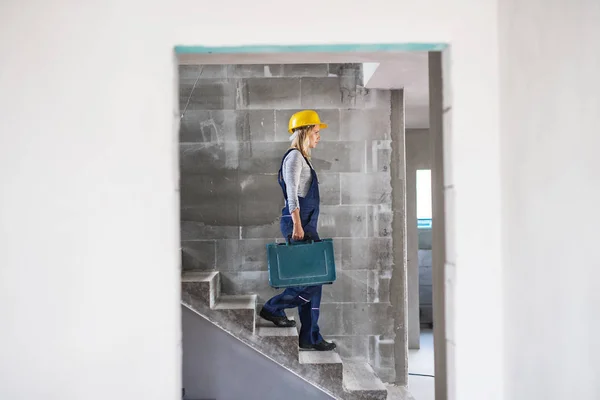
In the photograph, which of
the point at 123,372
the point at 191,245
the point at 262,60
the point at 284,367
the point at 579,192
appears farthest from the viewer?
the point at 191,245

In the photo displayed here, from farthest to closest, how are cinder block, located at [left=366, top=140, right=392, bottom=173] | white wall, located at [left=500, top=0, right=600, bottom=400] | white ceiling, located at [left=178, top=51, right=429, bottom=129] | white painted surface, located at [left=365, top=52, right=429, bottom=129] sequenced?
cinder block, located at [left=366, top=140, right=392, bottom=173], white painted surface, located at [left=365, top=52, right=429, bottom=129], white ceiling, located at [left=178, top=51, right=429, bottom=129], white wall, located at [left=500, top=0, right=600, bottom=400]

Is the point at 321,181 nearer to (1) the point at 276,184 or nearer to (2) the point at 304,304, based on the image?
(1) the point at 276,184

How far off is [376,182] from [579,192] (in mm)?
2875

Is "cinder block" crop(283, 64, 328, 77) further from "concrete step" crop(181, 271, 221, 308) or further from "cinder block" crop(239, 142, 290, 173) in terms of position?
"concrete step" crop(181, 271, 221, 308)

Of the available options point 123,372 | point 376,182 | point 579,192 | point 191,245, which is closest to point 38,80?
point 123,372

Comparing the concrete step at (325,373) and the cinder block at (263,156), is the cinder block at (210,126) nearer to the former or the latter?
the cinder block at (263,156)

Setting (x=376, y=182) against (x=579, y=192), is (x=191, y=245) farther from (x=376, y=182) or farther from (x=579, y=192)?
(x=579, y=192)

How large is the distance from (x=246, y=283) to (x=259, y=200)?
0.63 m

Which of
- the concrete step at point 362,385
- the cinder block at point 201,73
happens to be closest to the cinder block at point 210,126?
the cinder block at point 201,73

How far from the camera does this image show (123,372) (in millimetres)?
1873

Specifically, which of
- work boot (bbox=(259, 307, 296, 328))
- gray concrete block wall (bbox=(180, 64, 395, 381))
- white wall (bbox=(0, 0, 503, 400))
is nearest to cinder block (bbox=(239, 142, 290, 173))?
gray concrete block wall (bbox=(180, 64, 395, 381))

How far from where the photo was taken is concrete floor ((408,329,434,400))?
460cm

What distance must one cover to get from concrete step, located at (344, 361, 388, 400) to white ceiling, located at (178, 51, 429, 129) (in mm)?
2036

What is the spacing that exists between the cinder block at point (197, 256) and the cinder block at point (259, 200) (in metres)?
0.34
